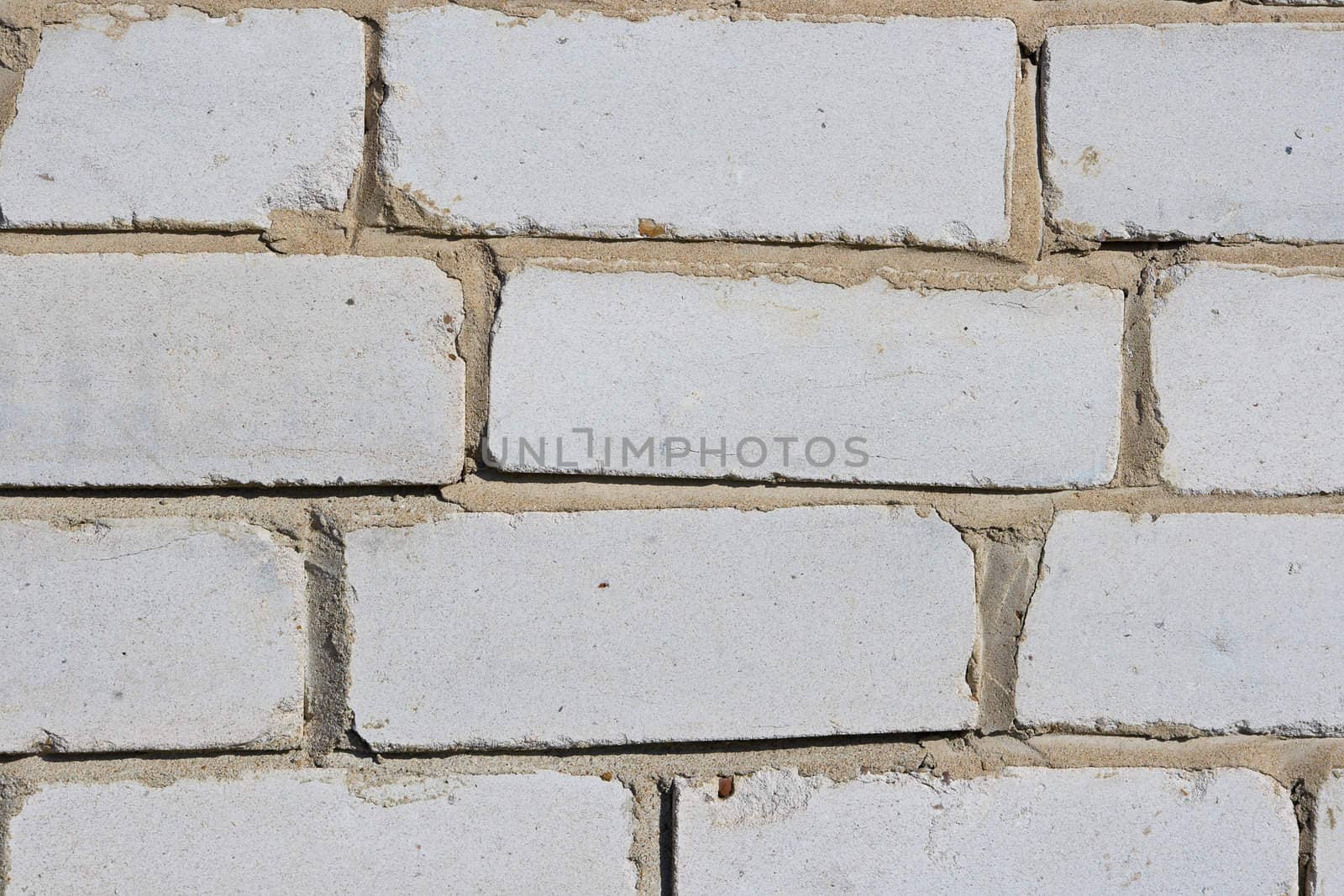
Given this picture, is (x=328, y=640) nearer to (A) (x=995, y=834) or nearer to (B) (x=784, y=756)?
(B) (x=784, y=756)

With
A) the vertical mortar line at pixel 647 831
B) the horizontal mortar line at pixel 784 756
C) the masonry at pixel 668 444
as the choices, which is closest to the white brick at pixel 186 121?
the masonry at pixel 668 444

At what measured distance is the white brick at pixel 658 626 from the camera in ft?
2.55

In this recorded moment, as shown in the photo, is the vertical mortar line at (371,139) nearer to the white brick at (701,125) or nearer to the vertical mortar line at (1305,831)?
the white brick at (701,125)

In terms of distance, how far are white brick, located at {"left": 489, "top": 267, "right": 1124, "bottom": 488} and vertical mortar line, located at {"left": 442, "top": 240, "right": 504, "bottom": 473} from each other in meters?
0.01

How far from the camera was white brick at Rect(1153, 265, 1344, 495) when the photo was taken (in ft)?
2.66

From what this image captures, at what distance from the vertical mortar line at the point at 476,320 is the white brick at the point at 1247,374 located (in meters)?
0.58

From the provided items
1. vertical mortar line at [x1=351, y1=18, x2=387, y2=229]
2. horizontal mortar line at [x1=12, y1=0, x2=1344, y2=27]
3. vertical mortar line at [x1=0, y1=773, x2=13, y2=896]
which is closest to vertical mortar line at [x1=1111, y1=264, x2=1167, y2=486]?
horizontal mortar line at [x1=12, y1=0, x2=1344, y2=27]

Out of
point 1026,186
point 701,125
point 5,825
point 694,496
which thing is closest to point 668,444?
point 694,496

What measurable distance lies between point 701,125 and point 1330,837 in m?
0.85

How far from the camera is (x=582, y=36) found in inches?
30.8

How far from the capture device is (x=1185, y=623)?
2.67ft

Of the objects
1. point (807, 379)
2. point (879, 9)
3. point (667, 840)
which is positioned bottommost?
point (667, 840)

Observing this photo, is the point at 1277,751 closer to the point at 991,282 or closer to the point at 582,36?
the point at 991,282

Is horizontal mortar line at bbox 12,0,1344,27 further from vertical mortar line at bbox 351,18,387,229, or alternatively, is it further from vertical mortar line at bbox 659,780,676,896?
vertical mortar line at bbox 659,780,676,896
